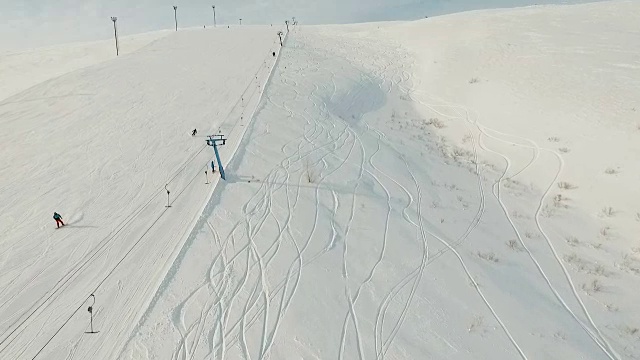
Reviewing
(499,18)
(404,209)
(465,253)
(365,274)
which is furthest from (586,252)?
(499,18)

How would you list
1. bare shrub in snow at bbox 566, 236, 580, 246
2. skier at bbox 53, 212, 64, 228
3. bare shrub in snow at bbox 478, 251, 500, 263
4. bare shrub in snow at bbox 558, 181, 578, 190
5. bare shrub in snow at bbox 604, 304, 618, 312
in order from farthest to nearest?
bare shrub in snow at bbox 558, 181, 578, 190 < bare shrub in snow at bbox 566, 236, 580, 246 < skier at bbox 53, 212, 64, 228 < bare shrub in snow at bbox 478, 251, 500, 263 < bare shrub in snow at bbox 604, 304, 618, 312

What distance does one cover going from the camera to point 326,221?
30.6ft

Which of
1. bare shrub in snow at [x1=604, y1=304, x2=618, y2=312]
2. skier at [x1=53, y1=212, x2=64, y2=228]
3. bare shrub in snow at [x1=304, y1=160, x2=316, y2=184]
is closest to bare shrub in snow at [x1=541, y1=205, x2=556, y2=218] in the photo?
bare shrub in snow at [x1=604, y1=304, x2=618, y2=312]

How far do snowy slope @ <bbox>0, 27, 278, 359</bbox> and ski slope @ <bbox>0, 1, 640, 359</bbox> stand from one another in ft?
0.21

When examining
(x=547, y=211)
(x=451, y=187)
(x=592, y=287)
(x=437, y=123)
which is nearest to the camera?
(x=592, y=287)

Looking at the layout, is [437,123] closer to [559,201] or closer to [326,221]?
[559,201]

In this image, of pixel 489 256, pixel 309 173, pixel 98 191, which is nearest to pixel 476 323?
pixel 489 256

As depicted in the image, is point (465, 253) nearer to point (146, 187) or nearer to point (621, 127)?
point (146, 187)

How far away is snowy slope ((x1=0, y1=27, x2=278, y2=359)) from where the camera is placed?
656 centimetres

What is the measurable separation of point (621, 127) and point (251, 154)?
13496 millimetres

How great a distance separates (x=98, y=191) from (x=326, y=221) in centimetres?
627

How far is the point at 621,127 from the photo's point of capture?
14805 mm

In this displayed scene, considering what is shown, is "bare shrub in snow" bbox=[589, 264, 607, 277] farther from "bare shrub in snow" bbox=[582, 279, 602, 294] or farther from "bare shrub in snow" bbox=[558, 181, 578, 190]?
A: "bare shrub in snow" bbox=[558, 181, 578, 190]

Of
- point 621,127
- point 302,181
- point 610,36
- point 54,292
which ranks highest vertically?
point 610,36
